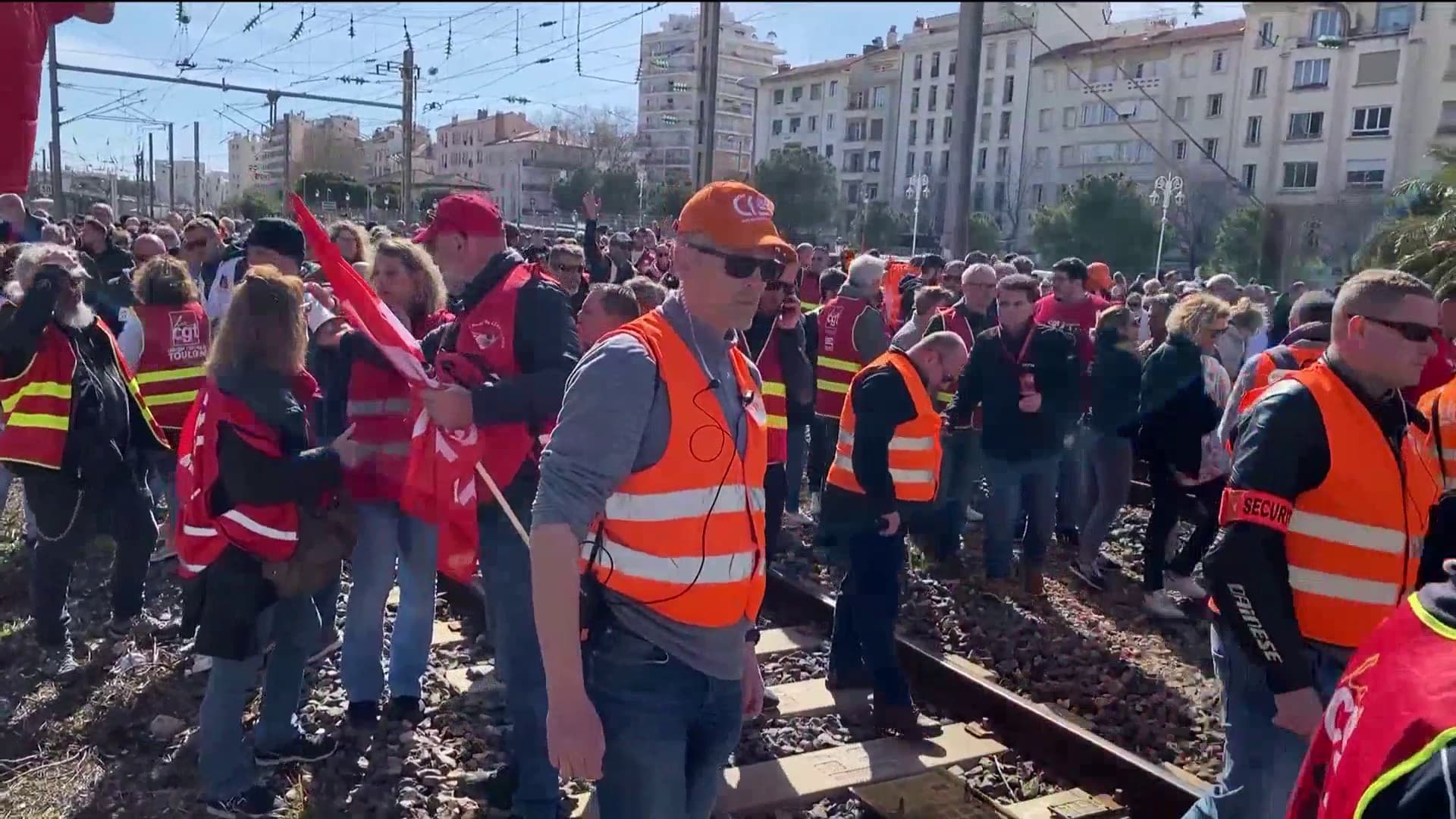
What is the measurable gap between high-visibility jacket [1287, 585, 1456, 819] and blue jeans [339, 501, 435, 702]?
3.73 metres

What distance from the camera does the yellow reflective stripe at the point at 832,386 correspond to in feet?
27.0

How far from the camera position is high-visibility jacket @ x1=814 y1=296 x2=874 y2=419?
314 inches

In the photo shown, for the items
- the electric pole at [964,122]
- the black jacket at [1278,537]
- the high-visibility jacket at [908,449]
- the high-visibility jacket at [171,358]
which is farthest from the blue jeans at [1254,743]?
the electric pole at [964,122]

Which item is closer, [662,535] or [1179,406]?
[662,535]

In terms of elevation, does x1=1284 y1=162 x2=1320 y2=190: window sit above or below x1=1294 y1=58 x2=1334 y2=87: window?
below

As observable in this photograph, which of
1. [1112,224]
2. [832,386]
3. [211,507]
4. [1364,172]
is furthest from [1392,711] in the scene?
[1364,172]

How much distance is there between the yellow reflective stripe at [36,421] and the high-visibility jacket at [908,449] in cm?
368

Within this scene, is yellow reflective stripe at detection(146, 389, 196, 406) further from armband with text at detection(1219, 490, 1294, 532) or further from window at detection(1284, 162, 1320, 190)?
window at detection(1284, 162, 1320, 190)

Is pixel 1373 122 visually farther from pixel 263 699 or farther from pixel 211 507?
pixel 211 507

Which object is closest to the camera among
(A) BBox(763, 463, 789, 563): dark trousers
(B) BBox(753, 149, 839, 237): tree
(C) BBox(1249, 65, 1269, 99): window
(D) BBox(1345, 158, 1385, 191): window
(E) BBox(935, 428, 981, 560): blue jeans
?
(A) BBox(763, 463, 789, 563): dark trousers

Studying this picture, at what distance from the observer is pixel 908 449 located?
5.19 meters

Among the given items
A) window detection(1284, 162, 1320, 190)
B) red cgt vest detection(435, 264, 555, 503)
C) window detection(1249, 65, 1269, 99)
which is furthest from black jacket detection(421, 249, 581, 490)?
window detection(1249, 65, 1269, 99)

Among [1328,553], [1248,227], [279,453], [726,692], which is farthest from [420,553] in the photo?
[1248,227]

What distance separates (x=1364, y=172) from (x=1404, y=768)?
4601cm
